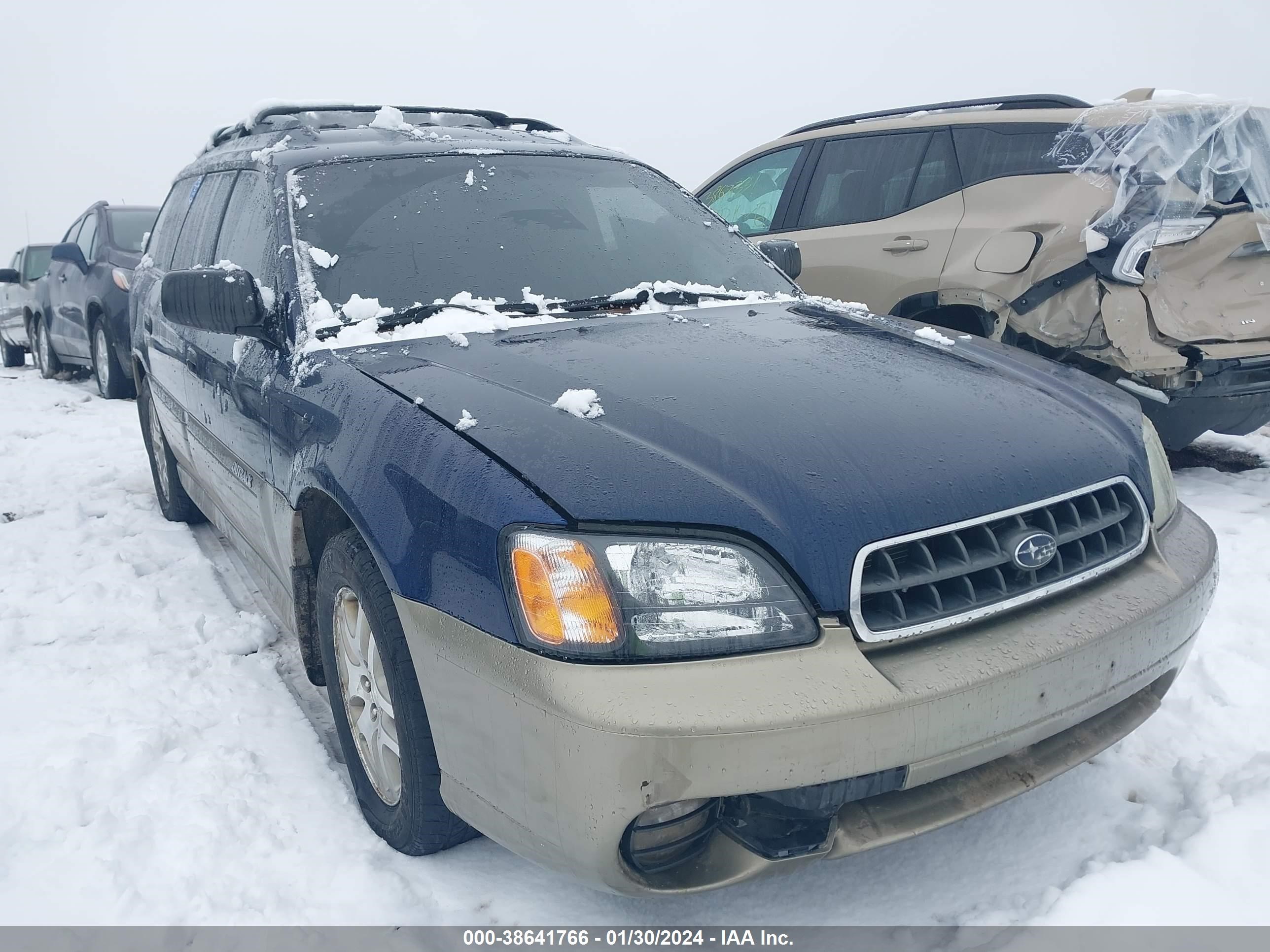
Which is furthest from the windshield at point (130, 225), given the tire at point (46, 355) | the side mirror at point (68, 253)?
the tire at point (46, 355)

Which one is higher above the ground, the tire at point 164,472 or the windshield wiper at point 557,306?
the windshield wiper at point 557,306

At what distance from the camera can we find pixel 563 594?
1.64m

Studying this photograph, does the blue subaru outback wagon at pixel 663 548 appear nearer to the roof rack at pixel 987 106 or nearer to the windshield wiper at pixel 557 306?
the windshield wiper at pixel 557 306

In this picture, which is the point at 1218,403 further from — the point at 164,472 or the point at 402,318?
the point at 164,472

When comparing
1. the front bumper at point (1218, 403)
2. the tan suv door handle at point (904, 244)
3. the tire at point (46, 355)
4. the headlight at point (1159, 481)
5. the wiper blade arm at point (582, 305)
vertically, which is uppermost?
the wiper blade arm at point (582, 305)

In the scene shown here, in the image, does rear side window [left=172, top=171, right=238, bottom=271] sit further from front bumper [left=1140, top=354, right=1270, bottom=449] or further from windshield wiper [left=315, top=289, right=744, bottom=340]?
front bumper [left=1140, top=354, right=1270, bottom=449]

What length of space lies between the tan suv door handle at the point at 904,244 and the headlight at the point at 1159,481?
9.03 feet

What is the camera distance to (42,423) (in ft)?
24.1

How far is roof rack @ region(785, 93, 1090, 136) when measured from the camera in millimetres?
4855

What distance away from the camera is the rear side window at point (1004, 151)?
4.70m

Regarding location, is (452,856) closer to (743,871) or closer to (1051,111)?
(743,871)

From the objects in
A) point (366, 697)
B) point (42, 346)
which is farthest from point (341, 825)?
point (42, 346)

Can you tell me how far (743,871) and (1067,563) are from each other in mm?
914

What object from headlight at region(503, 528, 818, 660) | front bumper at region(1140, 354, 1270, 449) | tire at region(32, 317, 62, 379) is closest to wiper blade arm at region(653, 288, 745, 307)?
headlight at region(503, 528, 818, 660)
